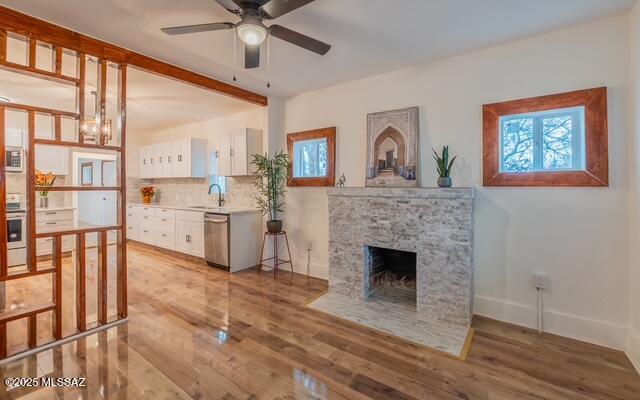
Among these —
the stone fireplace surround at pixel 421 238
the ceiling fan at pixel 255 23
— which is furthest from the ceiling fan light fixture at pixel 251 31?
the stone fireplace surround at pixel 421 238

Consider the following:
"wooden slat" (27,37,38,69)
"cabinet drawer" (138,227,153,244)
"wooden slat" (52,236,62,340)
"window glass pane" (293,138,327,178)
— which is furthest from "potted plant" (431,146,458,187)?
"cabinet drawer" (138,227,153,244)

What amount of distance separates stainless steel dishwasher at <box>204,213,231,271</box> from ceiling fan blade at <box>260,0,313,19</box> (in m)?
2.98

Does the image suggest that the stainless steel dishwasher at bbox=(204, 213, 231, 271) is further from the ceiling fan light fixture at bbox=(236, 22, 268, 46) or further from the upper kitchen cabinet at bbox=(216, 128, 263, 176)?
the ceiling fan light fixture at bbox=(236, 22, 268, 46)

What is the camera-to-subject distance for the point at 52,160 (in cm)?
538

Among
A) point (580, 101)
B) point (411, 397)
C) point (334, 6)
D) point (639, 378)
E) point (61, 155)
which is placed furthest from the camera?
point (61, 155)

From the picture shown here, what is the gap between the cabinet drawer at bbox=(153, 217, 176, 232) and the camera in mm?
5344

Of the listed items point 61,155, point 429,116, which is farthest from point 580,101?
point 61,155

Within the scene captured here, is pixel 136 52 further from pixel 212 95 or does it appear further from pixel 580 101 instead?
pixel 580 101

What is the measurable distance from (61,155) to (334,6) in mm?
5912

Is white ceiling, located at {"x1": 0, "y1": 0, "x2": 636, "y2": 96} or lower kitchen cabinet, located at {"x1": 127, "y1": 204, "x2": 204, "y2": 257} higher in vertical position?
white ceiling, located at {"x1": 0, "y1": 0, "x2": 636, "y2": 96}

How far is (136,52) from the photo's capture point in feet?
9.80

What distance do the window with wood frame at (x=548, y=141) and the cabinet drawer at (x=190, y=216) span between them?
13.6 feet

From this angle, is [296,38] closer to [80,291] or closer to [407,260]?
[407,260]

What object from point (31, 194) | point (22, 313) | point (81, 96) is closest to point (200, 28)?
point (81, 96)
